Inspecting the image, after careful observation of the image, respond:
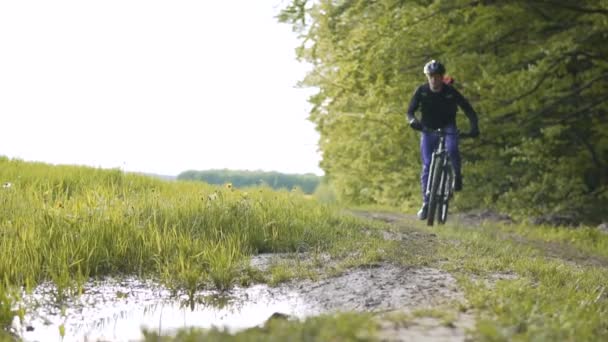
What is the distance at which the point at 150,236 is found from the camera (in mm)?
6809

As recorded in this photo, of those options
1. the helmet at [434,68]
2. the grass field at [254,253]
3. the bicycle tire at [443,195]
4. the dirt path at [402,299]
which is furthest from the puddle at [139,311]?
the bicycle tire at [443,195]

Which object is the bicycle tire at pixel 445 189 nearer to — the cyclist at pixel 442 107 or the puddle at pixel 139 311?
the cyclist at pixel 442 107

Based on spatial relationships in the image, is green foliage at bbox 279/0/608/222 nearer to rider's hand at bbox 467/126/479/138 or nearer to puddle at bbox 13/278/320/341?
rider's hand at bbox 467/126/479/138

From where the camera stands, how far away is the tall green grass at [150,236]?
574 cm

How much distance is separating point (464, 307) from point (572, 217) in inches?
488

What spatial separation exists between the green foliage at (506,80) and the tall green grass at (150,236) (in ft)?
20.4

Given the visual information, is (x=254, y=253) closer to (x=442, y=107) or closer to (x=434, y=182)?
(x=434, y=182)

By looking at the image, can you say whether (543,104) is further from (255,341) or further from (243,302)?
(255,341)

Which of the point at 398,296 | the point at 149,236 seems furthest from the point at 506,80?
the point at 398,296

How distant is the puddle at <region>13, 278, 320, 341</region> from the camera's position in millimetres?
4348

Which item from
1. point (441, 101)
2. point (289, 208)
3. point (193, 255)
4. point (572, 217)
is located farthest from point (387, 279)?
point (572, 217)

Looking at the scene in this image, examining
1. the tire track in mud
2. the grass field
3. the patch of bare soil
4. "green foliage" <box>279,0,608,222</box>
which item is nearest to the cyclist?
the grass field

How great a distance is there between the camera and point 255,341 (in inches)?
125

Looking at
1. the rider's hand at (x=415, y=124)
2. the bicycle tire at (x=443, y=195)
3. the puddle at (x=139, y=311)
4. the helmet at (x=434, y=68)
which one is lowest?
the puddle at (x=139, y=311)
